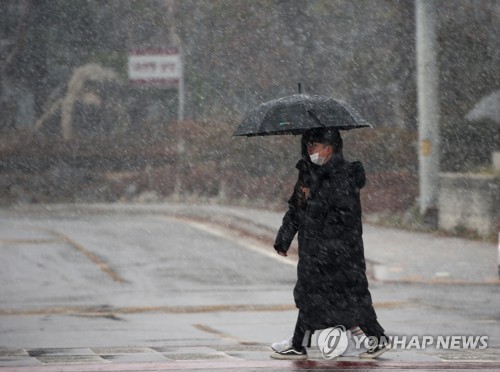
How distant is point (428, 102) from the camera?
23.7 m

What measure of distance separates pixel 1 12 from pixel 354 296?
3262 cm

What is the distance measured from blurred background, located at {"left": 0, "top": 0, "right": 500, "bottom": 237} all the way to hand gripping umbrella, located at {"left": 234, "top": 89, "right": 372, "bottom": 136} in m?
→ 17.9

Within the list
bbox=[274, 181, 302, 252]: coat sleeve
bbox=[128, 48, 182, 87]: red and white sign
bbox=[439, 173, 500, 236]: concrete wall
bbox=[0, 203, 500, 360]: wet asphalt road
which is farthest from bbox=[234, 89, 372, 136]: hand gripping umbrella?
bbox=[128, 48, 182, 87]: red and white sign

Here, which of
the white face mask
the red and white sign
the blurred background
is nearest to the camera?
the white face mask

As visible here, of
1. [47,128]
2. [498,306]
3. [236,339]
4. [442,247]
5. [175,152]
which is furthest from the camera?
[47,128]

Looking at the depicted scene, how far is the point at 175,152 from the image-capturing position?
36750 millimetres

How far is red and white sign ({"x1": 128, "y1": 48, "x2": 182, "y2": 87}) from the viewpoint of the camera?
37156mm

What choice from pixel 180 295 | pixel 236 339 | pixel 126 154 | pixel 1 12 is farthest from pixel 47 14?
pixel 236 339

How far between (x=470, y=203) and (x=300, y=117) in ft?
47.1

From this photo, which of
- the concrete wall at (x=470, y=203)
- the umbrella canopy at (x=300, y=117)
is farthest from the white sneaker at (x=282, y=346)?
the concrete wall at (x=470, y=203)

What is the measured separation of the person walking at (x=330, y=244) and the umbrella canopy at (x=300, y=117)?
3.6 inches

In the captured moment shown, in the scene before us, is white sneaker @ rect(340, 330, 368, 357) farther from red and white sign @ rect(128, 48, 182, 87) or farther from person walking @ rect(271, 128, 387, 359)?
red and white sign @ rect(128, 48, 182, 87)

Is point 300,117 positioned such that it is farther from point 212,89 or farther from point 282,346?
point 212,89

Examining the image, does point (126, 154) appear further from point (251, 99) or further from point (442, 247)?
point (442, 247)
